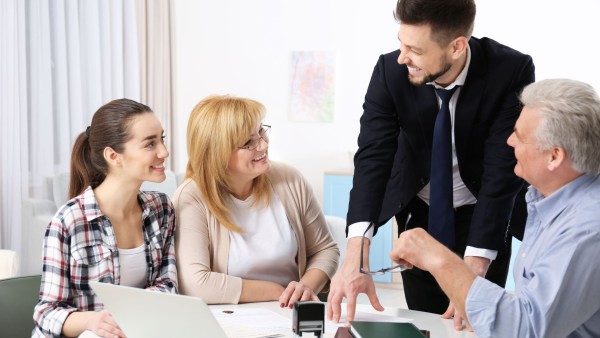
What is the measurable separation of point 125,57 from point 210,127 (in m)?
3.42

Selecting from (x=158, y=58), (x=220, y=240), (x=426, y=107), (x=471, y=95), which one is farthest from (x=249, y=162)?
(x=158, y=58)

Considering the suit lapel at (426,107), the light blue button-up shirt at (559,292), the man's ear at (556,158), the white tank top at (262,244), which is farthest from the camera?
the white tank top at (262,244)

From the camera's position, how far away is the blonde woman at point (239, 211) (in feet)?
7.93

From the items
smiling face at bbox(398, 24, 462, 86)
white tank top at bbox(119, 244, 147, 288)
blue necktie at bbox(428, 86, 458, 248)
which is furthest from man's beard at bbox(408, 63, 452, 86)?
white tank top at bbox(119, 244, 147, 288)

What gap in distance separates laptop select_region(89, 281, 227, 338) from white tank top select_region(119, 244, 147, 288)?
23.1 inches

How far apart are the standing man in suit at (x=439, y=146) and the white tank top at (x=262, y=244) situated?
320 mm

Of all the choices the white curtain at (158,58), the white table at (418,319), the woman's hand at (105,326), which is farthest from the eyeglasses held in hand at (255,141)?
the white curtain at (158,58)

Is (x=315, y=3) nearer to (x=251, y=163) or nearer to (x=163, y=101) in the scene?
(x=163, y=101)

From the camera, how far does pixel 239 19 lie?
6.88 metres

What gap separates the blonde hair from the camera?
2.47 m

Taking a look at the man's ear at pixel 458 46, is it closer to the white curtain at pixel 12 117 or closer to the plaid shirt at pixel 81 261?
the plaid shirt at pixel 81 261

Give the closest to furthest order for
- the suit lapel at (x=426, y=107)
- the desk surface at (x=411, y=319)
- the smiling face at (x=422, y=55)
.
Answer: the desk surface at (x=411, y=319), the smiling face at (x=422, y=55), the suit lapel at (x=426, y=107)

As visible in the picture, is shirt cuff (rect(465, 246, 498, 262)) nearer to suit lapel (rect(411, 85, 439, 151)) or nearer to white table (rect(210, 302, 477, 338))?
white table (rect(210, 302, 477, 338))

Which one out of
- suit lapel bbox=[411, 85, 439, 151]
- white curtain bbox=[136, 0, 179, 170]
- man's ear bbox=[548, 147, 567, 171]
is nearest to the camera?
man's ear bbox=[548, 147, 567, 171]
